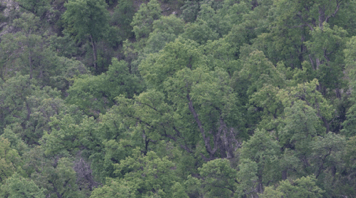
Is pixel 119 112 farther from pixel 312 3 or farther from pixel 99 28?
pixel 99 28

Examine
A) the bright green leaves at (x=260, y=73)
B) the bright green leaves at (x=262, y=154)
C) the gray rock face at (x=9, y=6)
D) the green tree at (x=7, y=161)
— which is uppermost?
the bright green leaves at (x=260, y=73)

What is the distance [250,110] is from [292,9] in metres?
11.8

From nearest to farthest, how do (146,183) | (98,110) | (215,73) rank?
(146,183) < (215,73) < (98,110)

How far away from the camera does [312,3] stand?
43500 mm

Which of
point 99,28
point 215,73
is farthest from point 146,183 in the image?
point 99,28

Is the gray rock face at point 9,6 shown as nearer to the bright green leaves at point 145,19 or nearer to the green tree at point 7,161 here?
the bright green leaves at point 145,19

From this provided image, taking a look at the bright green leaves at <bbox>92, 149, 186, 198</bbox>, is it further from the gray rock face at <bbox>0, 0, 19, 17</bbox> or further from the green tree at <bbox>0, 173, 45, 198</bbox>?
the gray rock face at <bbox>0, 0, 19, 17</bbox>

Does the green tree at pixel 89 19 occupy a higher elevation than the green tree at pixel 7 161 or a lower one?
higher

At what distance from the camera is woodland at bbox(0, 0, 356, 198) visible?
105 ft

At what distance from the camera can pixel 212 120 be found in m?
38.2

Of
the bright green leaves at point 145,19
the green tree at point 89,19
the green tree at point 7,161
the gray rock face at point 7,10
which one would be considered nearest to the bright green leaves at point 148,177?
the green tree at point 7,161

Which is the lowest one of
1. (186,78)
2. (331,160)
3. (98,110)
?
(98,110)

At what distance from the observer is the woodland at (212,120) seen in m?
31.9

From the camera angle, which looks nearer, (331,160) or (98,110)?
(331,160)
